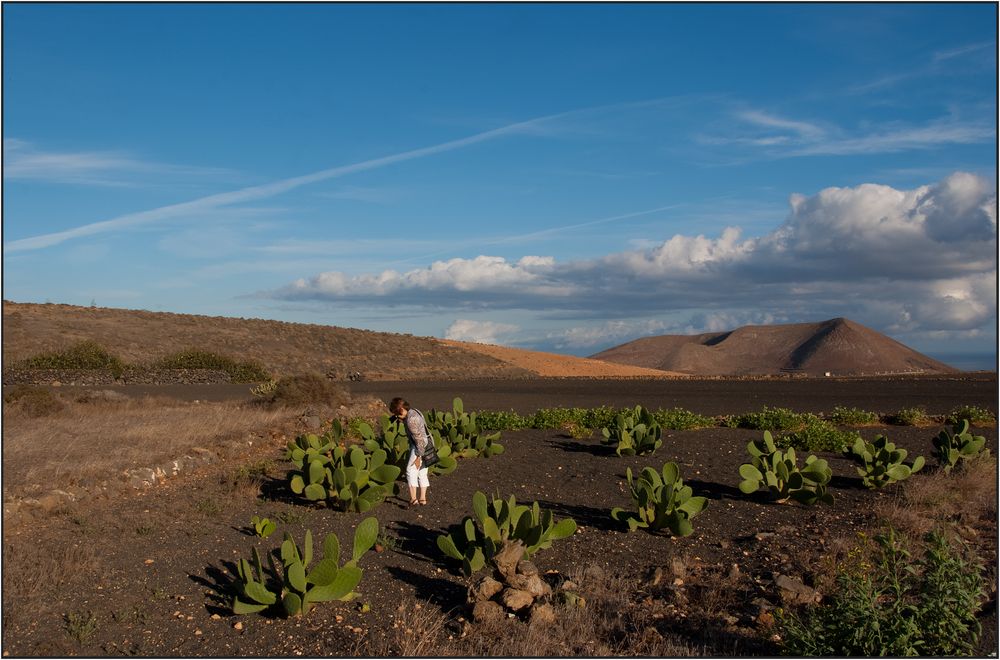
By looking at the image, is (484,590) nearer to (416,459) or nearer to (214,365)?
(416,459)

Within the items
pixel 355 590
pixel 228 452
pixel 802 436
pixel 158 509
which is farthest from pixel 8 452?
pixel 802 436

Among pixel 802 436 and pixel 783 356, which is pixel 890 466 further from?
pixel 783 356

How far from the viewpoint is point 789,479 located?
9758 millimetres

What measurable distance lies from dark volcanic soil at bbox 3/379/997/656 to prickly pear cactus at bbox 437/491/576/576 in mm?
265

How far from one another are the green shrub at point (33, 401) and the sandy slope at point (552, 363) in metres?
39.4

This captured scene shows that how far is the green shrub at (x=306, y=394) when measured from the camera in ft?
69.0

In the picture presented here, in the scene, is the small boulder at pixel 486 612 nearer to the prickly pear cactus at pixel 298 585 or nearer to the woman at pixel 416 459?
the prickly pear cactus at pixel 298 585

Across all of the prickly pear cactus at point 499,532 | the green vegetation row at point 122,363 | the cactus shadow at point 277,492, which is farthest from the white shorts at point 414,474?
the green vegetation row at point 122,363

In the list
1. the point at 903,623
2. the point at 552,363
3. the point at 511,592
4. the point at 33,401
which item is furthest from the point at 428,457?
the point at 552,363

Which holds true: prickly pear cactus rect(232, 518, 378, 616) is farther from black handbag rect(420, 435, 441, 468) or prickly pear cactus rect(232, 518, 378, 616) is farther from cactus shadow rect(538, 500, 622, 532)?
black handbag rect(420, 435, 441, 468)

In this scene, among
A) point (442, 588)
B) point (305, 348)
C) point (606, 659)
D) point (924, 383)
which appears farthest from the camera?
point (305, 348)

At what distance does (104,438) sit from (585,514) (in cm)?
947

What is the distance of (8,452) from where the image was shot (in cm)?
1299

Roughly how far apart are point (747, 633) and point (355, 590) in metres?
3.38
